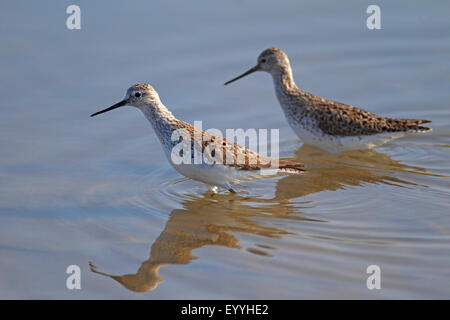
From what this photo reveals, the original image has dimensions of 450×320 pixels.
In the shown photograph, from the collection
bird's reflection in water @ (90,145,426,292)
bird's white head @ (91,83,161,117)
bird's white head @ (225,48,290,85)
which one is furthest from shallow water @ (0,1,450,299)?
bird's white head @ (91,83,161,117)

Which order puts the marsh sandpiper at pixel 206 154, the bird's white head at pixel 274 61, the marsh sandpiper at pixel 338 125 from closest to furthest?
the marsh sandpiper at pixel 206 154
the marsh sandpiper at pixel 338 125
the bird's white head at pixel 274 61

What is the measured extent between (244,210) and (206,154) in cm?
86

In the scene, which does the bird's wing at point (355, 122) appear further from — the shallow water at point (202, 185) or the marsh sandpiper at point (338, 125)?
the shallow water at point (202, 185)

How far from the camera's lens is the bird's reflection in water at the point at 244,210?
23.8ft

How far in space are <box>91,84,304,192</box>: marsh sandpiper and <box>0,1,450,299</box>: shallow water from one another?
0.34 m

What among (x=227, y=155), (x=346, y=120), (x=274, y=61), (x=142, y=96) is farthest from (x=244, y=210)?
(x=274, y=61)

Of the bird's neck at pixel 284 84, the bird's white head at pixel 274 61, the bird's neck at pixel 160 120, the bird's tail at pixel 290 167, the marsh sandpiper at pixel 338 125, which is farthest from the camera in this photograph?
the bird's white head at pixel 274 61

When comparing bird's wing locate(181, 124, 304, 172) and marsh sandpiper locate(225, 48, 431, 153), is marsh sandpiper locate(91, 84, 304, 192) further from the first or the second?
marsh sandpiper locate(225, 48, 431, 153)

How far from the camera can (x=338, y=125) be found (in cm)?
1030

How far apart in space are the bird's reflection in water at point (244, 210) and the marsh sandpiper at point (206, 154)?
32 centimetres

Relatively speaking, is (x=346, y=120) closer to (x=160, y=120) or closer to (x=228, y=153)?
(x=228, y=153)

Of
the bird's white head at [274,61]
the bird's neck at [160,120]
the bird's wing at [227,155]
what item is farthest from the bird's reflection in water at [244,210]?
the bird's white head at [274,61]
